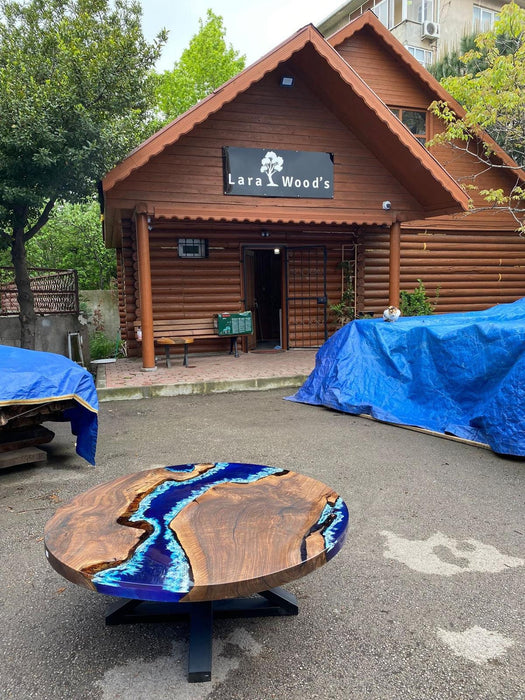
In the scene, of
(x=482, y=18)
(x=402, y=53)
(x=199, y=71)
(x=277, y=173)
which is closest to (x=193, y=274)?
(x=277, y=173)

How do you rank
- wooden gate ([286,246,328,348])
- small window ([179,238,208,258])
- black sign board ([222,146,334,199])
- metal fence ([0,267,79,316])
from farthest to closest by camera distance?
wooden gate ([286,246,328,348]), metal fence ([0,267,79,316]), small window ([179,238,208,258]), black sign board ([222,146,334,199])

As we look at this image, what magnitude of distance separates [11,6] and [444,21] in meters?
26.5

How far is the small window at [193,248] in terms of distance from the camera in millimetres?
11227

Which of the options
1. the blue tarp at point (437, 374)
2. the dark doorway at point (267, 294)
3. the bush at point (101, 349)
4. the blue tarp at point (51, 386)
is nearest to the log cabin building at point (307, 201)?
the bush at point (101, 349)

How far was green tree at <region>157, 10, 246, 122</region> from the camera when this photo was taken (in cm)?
2711

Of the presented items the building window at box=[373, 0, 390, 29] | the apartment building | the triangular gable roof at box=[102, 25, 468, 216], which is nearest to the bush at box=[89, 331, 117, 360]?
the triangular gable roof at box=[102, 25, 468, 216]

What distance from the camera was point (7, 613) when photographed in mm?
2527

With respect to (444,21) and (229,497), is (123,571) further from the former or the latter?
(444,21)

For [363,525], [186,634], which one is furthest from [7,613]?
[363,525]

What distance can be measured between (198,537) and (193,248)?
32.4 feet

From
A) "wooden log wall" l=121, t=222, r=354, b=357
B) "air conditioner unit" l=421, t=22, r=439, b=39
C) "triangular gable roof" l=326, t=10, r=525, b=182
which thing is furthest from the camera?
"air conditioner unit" l=421, t=22, r=439, b=39

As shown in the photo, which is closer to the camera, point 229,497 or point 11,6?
point 229,497

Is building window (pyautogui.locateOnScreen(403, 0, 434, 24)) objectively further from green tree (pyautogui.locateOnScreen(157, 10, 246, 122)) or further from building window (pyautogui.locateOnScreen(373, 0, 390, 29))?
green tree (pyautogui.locateOnScreen(157, 10, 246, 122))

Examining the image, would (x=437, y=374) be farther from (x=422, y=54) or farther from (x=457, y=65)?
(x=422, y=54)
